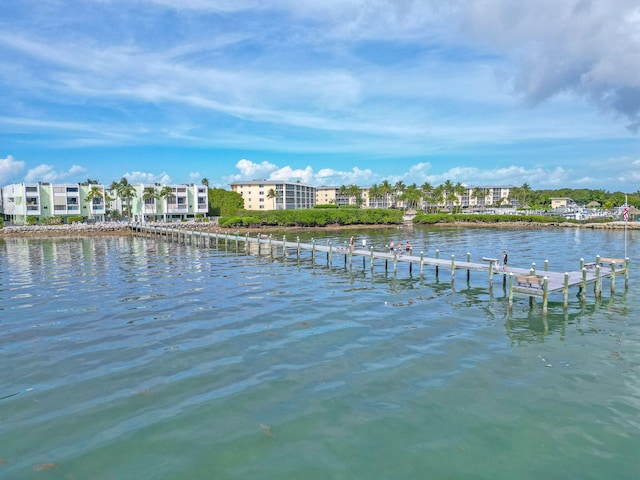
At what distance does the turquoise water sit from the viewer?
12.5 m

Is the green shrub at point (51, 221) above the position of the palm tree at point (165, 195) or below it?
below

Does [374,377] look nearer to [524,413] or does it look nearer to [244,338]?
[524,413]

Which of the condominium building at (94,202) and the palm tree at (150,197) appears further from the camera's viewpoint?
→ the palm tree at (150,197)

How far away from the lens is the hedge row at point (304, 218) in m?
119

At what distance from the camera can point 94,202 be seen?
412ft

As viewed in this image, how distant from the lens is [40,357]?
2027 cm

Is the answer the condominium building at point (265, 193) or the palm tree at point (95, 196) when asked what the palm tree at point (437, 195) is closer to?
the condominium building at point (265, 193)

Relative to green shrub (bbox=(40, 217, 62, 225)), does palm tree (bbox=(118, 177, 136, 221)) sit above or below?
above

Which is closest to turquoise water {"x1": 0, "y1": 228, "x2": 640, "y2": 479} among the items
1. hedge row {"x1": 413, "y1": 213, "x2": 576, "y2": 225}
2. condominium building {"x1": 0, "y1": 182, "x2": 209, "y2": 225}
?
condominium building {"x1": 0, "y1": 182, "x2": 209, "y2": 225}

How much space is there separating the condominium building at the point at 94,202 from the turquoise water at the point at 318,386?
326 ft

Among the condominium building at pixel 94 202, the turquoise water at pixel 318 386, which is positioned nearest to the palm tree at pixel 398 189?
the condominium building at pixel 94 202

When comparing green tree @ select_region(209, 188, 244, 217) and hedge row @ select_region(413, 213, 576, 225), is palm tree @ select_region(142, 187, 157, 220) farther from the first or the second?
hedge row @ select_region(413, 213, 576, 225)

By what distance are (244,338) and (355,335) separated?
17.4 ft

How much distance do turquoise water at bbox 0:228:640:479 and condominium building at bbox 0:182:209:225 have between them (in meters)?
99.3
